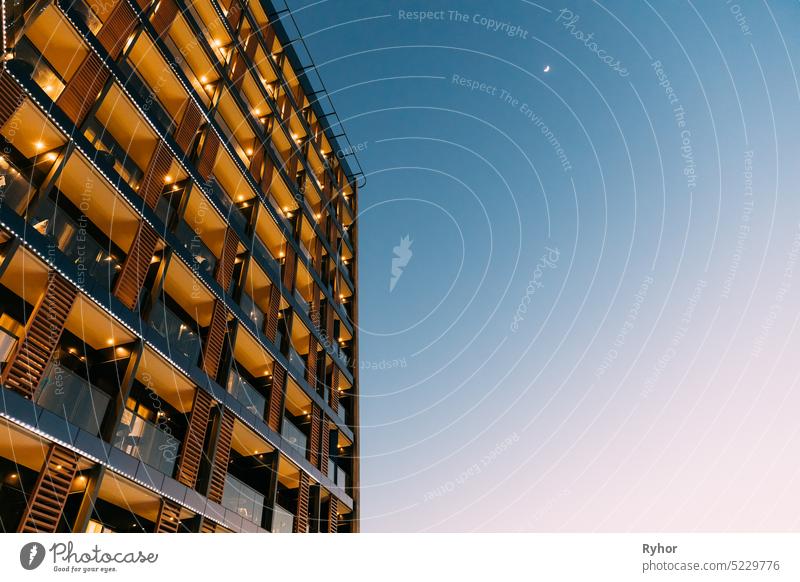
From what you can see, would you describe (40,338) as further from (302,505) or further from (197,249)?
(302,505)

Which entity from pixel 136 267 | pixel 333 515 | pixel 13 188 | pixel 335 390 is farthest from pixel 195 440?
pixel 335 390

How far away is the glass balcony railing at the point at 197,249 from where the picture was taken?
722 inches

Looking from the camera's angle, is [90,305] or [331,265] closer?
[90,305]

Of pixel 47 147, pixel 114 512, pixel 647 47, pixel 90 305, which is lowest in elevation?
pixel 114 512

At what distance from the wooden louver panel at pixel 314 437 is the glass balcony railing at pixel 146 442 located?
9472mm

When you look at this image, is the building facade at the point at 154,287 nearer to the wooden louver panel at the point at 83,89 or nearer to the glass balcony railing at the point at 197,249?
the wooden louver panel at the point at 83,89

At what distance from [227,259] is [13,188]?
9.47 meters

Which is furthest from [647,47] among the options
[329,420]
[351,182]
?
[351,182]

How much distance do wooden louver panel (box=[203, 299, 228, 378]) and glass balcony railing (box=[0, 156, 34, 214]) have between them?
7.55m

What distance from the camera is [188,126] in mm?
19797

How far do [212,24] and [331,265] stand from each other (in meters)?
15.1

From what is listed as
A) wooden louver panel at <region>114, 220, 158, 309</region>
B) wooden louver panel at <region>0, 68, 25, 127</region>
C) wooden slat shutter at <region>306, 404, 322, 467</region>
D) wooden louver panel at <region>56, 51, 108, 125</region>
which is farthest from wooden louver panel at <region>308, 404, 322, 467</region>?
wooden louver panel at <region>0, 68, 25, 127</region>
